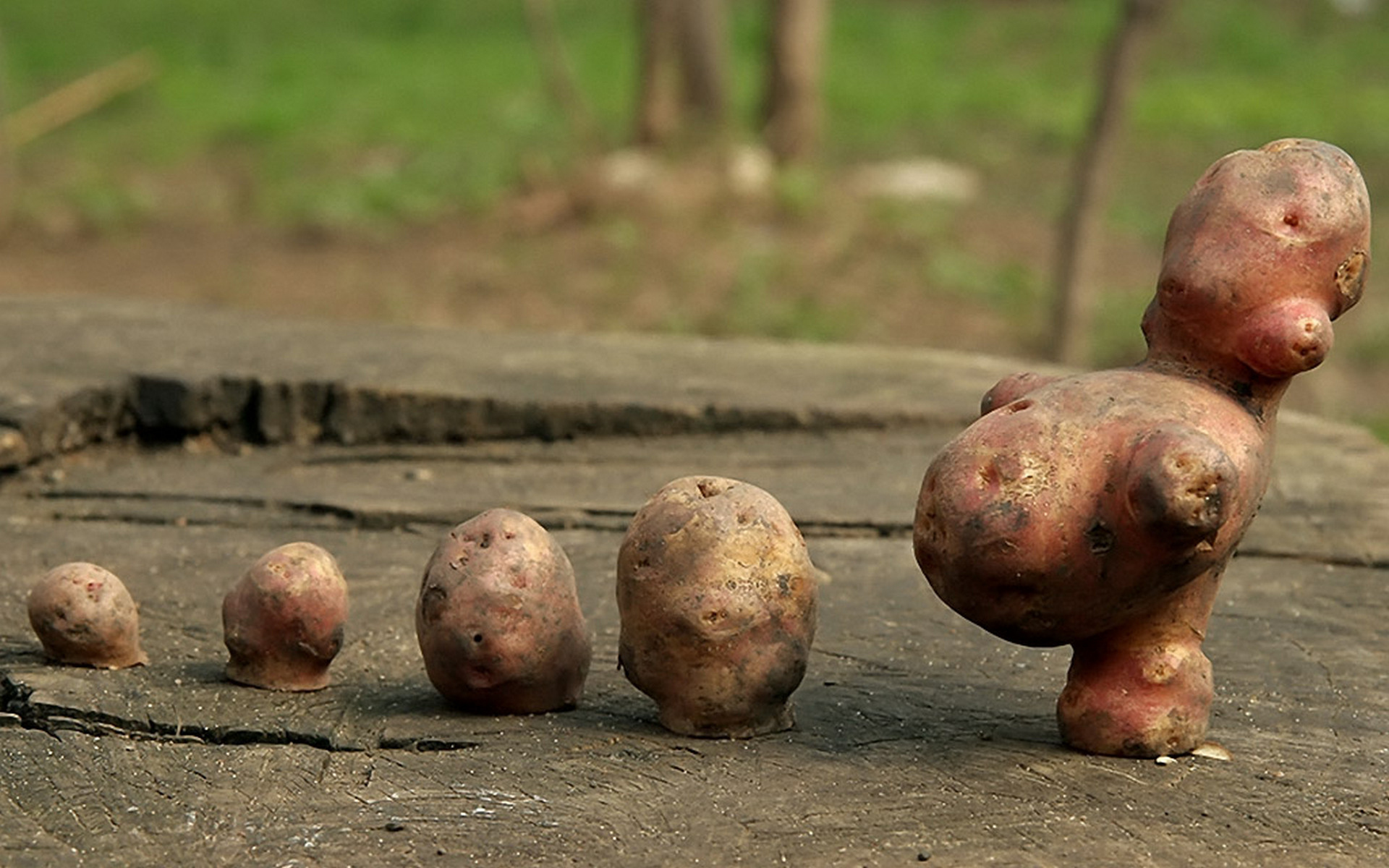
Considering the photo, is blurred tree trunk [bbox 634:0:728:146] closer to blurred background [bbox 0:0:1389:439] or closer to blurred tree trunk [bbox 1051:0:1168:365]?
blurred background [bbox 0:0:1389:439]

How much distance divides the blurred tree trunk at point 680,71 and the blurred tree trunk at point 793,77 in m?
0.31

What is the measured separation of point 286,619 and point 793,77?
857 centimetres

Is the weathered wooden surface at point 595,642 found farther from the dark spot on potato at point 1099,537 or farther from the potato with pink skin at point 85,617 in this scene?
the dark spot on potato at point 1099,537

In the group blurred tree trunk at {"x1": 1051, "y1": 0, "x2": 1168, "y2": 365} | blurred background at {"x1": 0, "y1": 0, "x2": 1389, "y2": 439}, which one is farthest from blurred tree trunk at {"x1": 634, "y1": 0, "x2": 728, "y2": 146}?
blurred tree trunk at {"x1": 1051, "y1": 0, "x2": 1168, "y2": 365}

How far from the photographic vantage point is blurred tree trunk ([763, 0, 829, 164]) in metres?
10.8

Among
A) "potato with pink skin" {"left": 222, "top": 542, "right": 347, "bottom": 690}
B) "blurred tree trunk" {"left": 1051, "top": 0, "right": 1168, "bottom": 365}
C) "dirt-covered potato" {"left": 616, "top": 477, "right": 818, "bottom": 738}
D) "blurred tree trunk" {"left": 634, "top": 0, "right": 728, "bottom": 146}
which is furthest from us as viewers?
"blurred tree trunk" {"left": 634, "top": 0, "right": 728, "bottom": 146}

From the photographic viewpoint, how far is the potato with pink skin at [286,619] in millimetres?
2795

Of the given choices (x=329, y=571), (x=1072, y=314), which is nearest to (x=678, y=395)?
(x=329, y=571)

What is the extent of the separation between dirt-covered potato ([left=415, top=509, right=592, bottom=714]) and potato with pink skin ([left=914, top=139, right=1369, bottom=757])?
1.86 ft

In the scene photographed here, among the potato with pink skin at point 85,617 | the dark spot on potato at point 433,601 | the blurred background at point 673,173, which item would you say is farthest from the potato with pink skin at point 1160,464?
the blurred background at point 673,173

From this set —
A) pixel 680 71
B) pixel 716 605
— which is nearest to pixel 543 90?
pixel 680 71

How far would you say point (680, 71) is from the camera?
10969 millimetres

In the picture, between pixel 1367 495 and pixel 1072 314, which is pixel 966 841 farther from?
pixel 1072 314

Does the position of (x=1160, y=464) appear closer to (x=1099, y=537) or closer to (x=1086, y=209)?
(x=1099, y=537)
